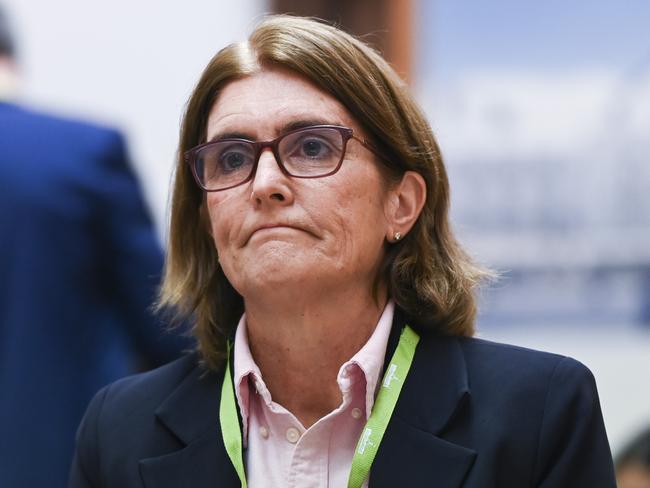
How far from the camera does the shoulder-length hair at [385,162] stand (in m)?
2.21

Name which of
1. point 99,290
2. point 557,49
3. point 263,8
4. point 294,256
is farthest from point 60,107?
point 294,256

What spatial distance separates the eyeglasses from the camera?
2135 millimetres

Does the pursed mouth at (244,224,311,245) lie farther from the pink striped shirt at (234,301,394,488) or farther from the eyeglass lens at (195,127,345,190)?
the pink striped shirt at (234,301,394,488)

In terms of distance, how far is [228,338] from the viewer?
2416 mm

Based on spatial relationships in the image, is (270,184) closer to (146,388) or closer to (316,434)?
(316,434)

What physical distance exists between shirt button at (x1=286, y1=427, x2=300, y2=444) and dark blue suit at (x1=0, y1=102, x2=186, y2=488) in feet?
3.11

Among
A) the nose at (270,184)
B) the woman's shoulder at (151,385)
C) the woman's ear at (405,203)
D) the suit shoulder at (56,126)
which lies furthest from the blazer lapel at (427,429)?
the suit shoulder at (56,126)

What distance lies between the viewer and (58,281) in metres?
3.05

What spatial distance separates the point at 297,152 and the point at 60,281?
1.12 meters

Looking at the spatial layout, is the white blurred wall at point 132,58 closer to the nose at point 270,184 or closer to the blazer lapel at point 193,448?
the blazer lapel at point 193,448

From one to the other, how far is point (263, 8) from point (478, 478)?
314cm

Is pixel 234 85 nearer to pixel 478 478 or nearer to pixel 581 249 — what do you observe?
pixel 478 478

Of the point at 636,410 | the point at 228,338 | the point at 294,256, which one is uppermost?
the point at 294,256

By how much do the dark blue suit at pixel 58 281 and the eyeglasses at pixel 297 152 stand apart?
919mm
